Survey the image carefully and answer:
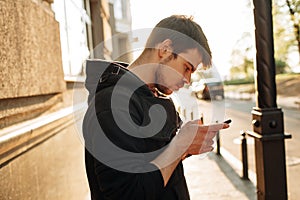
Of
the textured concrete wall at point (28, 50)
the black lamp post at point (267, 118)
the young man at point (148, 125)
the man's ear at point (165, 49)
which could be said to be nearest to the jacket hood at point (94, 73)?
the young man at point (148, 125)

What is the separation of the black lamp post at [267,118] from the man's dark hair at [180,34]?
136cm

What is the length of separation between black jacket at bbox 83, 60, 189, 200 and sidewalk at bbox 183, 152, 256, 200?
2.63m

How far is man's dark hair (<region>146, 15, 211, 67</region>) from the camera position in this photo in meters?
1.51

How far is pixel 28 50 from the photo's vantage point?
7.14ft

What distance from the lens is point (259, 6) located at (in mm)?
2689

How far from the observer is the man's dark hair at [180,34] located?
4.94 feet

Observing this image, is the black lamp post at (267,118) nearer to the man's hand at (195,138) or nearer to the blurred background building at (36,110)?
the blurred background building at (36,110)

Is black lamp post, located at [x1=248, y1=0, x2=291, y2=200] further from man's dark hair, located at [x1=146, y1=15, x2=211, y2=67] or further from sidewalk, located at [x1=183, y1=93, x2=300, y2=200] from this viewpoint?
man's dark hair, located at [x1=146, y1=15, x2=211, y2=67]

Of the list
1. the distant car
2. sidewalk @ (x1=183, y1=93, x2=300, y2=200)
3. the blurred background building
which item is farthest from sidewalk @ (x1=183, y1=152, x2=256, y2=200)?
the distant car

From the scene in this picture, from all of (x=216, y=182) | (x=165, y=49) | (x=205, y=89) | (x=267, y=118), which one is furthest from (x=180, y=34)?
(x=216, y=182)

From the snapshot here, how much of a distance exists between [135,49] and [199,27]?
42 cm

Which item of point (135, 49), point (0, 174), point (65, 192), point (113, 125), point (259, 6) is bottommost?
point (65, 192)

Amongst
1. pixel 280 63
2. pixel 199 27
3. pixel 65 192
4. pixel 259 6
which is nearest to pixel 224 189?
pixel 65 192

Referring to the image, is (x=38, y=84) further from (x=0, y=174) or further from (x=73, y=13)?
(x=73, y=13)
